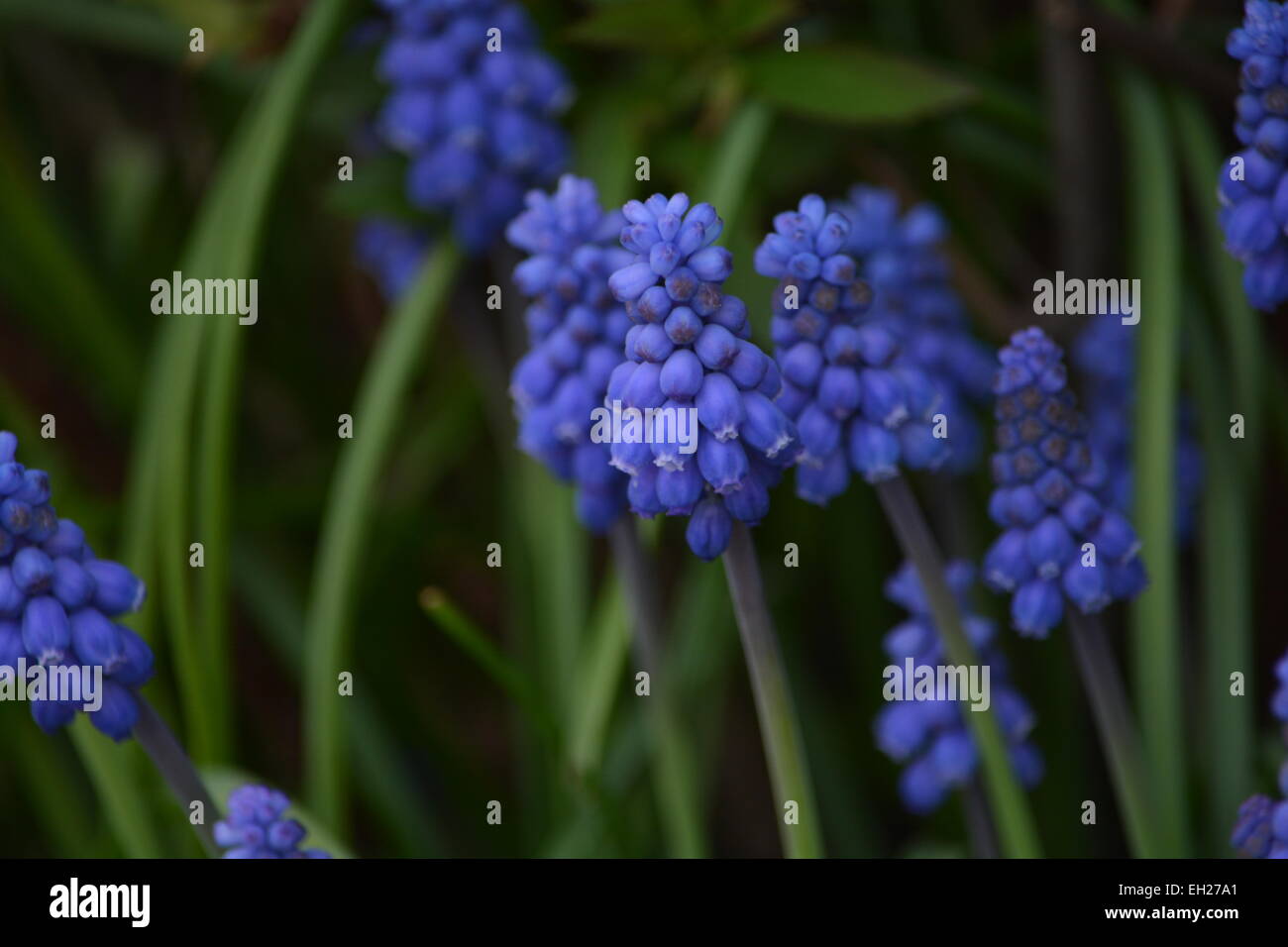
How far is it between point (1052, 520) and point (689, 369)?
0.56 metres

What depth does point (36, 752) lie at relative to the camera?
116 inches

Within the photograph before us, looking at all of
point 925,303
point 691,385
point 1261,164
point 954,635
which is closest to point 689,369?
point 691,385

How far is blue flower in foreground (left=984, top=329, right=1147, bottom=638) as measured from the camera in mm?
1660

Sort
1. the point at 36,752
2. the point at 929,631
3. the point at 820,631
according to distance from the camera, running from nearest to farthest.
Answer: the point at 929,631 → the point at 36,752 → the point at 820,631

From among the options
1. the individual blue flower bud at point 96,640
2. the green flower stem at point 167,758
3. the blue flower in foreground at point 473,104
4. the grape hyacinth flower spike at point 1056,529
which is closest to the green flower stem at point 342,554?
the blue flower in foreground at point 473,104

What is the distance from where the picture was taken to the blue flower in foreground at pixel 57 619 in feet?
4.78

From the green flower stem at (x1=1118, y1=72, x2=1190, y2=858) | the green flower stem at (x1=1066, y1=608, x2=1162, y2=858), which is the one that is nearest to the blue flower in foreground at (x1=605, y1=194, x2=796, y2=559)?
the green flower stem at (x1=1066, y1=608, x2=1162, y2=858)

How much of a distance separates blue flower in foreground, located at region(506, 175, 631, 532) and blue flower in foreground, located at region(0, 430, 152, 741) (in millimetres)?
585

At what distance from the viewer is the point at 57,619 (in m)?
1.47

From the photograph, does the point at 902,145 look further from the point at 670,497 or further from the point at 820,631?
the point at 670,497

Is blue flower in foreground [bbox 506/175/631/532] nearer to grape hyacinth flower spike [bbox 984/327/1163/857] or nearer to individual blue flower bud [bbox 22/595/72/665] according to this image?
grape hyacinth flower spike [bbox 984/327/1163/857]
